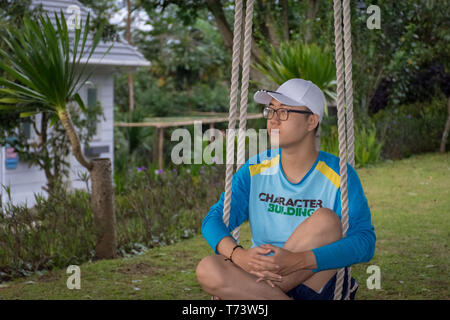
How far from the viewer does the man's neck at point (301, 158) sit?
2492 millimetres

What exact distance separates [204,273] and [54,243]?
3.08 metres

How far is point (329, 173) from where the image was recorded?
96.5 inches

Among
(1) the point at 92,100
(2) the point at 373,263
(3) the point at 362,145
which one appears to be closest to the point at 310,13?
(3) the point at 362,145

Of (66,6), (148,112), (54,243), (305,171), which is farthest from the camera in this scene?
(148,112)

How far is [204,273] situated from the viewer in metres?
2.33

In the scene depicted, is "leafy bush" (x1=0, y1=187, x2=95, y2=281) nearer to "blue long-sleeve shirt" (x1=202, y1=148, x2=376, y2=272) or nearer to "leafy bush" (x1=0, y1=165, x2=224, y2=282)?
"leafy bush" (x1=0, y1=165, x2=224, y2=282)

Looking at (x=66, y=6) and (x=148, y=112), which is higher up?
(x=66, y=6)

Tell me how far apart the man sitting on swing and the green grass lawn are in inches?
71.2

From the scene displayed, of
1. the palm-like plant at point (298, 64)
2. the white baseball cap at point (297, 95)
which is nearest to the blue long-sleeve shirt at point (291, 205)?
the white baseball cap at point (297, 95)

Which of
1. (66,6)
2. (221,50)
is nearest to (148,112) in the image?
(221,50)

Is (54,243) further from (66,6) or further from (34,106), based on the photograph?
(66,6)

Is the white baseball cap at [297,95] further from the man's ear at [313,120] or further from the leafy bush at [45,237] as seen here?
the leafy bush at [45,237]
